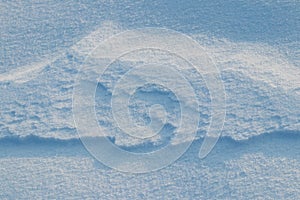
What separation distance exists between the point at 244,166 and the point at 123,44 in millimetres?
589

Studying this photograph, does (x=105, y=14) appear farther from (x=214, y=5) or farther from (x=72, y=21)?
(x=214, y=5)

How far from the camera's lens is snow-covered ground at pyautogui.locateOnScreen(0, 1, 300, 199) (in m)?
1.63

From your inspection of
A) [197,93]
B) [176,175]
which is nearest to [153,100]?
[197,93]

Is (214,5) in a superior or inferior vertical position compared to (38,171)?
superior

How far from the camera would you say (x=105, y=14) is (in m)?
2.04

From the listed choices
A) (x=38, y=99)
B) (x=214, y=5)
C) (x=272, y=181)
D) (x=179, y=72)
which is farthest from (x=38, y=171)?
(x=214, y=5)

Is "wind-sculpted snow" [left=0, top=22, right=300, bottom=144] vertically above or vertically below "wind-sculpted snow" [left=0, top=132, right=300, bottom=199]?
above

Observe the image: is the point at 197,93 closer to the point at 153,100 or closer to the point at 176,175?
the point at 153,100

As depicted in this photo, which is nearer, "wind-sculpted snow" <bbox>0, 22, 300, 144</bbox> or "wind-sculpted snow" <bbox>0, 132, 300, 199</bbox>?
"wind-sculpted snow" <bbox>0, 132, 300, 199</bbox>

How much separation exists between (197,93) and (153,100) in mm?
138

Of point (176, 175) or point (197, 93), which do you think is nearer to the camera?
point (176, 175)

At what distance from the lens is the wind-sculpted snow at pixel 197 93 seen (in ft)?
5.63

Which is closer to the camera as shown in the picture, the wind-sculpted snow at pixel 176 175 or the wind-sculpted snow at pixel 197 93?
the wind-sculpted snow at pixel 176 175

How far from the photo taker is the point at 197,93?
69.7 inches
